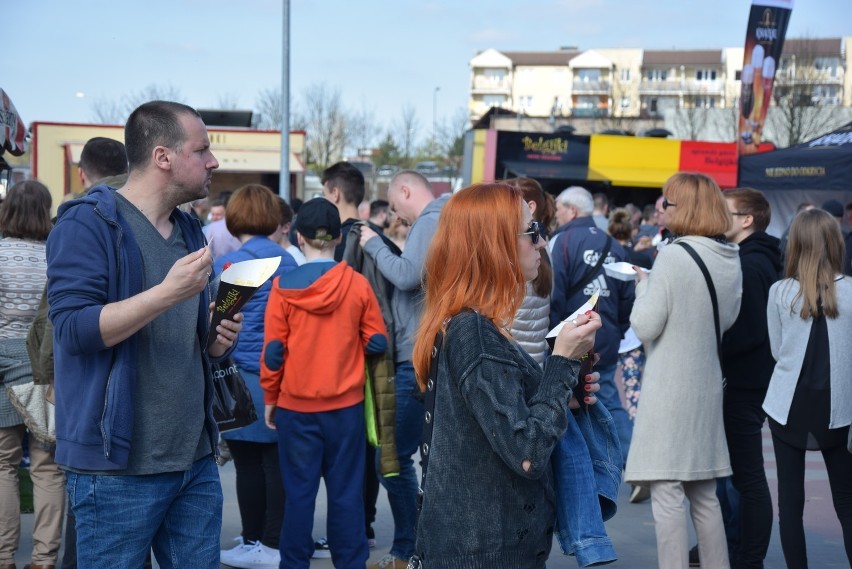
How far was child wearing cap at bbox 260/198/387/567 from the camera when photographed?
4.92 m

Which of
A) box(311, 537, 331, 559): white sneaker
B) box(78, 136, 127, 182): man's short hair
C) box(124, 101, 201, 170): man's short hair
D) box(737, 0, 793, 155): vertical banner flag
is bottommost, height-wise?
box(311, 537, 331, 559): white sneaker

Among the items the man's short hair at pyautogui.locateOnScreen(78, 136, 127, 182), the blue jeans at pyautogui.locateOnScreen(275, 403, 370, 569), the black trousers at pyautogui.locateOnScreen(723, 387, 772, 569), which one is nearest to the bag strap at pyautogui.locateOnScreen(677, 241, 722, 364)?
the black trousers at pyautogui.locateOnScreen(723, 387, 772, 569)

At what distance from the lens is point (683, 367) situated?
469cm

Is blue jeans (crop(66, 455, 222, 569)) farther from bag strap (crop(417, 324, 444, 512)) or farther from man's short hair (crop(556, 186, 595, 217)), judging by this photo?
man's short hair (crop(556, 186, 595, 217))

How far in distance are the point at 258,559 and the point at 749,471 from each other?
9.05 feet

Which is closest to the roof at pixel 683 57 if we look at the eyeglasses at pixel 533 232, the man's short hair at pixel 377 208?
the man's short hair at pixel 377 208

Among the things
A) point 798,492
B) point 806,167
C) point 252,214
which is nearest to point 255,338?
point 252,214

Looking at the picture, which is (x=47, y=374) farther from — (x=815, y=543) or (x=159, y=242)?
(x=815, y=543)

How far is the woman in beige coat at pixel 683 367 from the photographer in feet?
15.3

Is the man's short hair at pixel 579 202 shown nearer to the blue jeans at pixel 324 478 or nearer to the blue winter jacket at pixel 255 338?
the blue winter jacket at pixel 255 338

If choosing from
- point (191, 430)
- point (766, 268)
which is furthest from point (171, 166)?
point (766, 268)

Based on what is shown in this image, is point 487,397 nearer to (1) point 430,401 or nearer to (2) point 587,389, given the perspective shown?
(1) point 430,401

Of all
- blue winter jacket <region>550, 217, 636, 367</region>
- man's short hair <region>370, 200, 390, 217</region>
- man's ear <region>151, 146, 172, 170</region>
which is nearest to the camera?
man's ear <region>151, 146, 172, 170</region>

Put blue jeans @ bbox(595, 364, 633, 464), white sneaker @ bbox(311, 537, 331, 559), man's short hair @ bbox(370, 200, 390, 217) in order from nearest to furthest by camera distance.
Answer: white sneaker @ bbox(311, 537, 331, 559)
blue jeans @ bbox(595, 364, 633, 464)
man's short hair @ bbox(370, 200, 390, 217)
